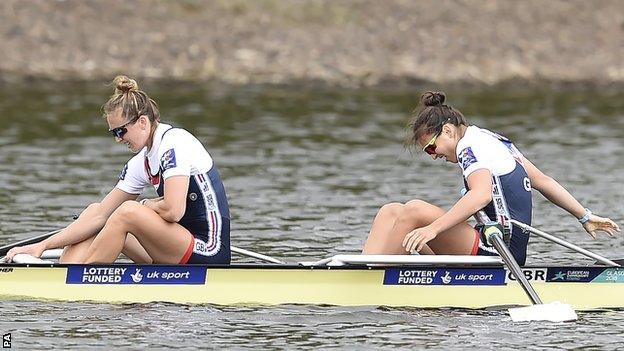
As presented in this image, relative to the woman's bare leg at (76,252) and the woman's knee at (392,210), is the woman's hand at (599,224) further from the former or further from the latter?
the woman's bare leg at (76,252)

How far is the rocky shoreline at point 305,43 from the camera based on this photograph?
30.7m

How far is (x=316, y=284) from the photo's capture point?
12016 mm

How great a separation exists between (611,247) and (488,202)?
4.17 m

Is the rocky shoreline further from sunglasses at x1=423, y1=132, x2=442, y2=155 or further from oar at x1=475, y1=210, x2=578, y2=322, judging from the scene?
oar at x1=475, y1=210, x2=578, y2=322

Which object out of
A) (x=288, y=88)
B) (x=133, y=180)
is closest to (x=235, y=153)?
(x=288, y=88)

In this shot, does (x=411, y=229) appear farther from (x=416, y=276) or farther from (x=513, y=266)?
(x=513, y=266)

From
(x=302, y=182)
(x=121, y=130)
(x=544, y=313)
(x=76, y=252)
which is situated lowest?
(x=544, y=313)

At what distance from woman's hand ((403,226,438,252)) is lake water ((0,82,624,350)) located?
0.60 metres

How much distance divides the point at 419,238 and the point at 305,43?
20.4 m

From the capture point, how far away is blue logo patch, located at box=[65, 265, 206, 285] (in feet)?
39.1

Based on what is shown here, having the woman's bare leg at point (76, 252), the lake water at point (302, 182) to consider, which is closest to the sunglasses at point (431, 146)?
the lake water at point (302, 182)

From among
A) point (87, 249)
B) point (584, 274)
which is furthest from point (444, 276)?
point (87, 249)

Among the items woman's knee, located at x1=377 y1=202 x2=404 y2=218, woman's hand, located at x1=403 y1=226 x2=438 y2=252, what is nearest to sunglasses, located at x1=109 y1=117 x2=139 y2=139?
woman's knee, located at x1=377 y1=202 x2=404 y2=218

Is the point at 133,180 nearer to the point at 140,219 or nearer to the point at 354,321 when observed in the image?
the point at 140,219
